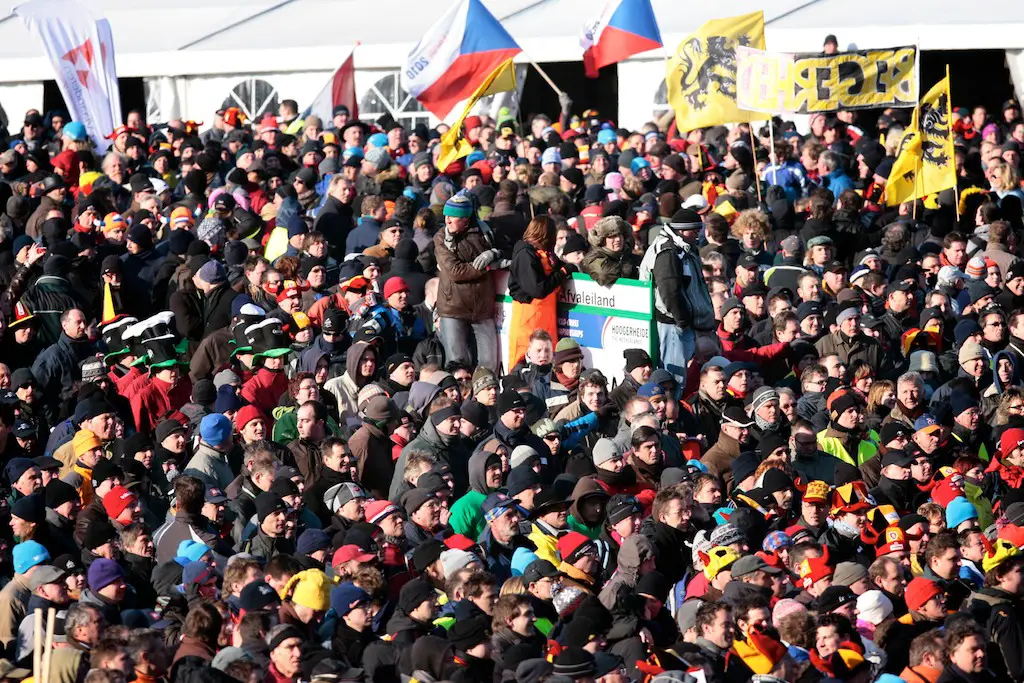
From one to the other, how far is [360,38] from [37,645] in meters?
18.8

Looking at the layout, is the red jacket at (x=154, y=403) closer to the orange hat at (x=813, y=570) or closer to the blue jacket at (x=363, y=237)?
the blue jacket at (x=363, y=237)

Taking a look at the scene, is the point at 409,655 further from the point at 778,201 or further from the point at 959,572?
the point at 778,201

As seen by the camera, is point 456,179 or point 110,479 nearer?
point 110,479

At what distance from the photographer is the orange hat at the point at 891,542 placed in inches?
381

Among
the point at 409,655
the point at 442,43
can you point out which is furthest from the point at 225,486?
the point at 442,43

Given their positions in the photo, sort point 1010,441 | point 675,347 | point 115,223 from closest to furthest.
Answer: point 1010,441 → point 675,347 → point 115,223

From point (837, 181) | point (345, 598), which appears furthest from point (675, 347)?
point (837, 181)

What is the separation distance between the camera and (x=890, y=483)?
35.0ft

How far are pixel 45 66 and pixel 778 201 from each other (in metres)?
Result: 14.5

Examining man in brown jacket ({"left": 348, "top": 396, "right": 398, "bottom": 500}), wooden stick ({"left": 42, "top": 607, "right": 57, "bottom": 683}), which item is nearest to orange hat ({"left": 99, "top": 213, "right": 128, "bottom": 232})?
man in brown jacket ({"left": 348, "top": 396, "right": 398, "bottom": 500})

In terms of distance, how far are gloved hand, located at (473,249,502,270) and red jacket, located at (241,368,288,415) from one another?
1.55 meters

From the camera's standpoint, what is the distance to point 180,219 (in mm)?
15828

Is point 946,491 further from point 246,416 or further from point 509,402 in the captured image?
point 246,416

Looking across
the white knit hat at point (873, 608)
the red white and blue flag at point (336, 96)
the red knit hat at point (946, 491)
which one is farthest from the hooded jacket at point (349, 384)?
the red white and blue flag at point (336, 96)
